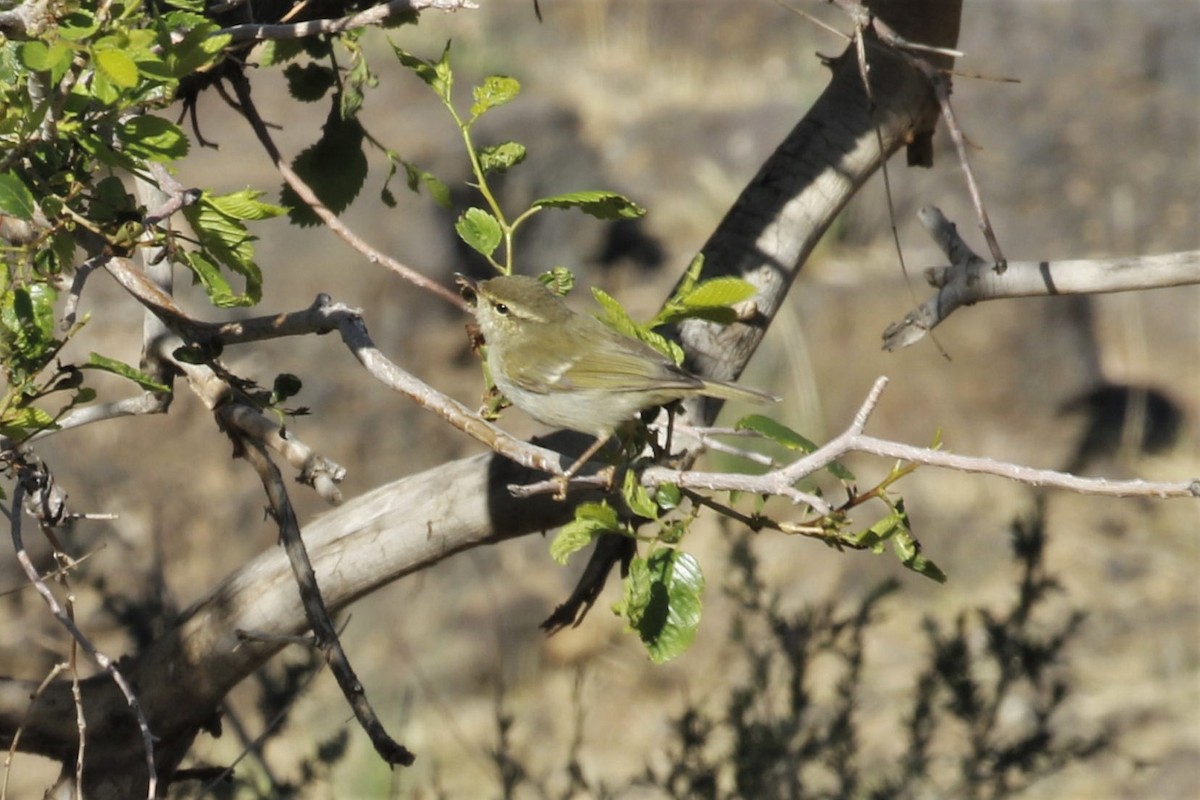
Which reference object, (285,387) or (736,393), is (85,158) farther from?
(736,393)

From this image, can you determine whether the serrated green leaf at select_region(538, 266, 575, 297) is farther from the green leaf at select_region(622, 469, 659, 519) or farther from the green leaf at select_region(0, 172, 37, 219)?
the green leaf at select_region(0, 172, 37, 219)

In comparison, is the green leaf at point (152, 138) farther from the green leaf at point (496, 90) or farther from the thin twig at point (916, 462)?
the thin twig at point (916, 462)

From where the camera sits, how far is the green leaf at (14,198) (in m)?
1.79

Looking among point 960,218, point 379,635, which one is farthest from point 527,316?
point 960,218

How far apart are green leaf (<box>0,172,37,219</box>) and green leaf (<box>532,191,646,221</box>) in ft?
2.75

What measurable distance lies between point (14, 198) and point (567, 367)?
1.72 metres

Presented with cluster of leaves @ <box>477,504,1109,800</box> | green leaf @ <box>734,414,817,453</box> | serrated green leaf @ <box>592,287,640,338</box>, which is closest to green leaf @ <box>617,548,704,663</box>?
green leaf @ <box>734,414,817,453</box>

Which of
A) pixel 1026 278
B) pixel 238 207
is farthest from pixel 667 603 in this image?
pixel 1026 278

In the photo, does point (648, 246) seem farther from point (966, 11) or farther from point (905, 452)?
point (905, 452)

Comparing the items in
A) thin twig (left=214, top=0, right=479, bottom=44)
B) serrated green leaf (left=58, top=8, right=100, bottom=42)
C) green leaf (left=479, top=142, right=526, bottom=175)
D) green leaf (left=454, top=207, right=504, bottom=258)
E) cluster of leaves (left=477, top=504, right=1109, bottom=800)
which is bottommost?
cluster of leaves (left=477, top=504, right=1109, bottom=800)

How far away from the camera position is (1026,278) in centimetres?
302

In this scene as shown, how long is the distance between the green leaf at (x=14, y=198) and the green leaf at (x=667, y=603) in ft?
3.42

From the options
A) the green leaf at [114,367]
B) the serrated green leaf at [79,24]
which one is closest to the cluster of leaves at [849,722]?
the green leaf at [114,367]

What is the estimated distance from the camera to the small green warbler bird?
2924 millimetres
